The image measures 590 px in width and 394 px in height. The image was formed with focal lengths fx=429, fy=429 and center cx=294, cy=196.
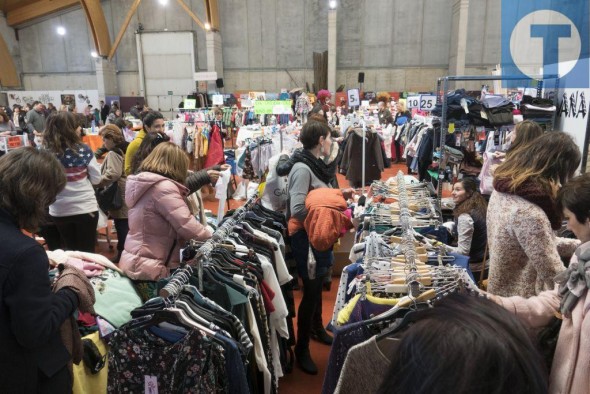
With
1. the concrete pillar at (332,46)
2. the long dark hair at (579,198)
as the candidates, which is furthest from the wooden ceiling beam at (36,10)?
the long dark hair at (579,198)

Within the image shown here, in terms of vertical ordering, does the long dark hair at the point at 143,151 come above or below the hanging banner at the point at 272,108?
below

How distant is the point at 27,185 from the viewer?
1485 millimetres

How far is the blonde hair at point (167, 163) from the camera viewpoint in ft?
7.76


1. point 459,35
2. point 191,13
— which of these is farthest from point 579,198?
point 191,13

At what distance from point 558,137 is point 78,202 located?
3.18 metres

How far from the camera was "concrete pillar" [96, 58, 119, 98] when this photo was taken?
1784 cm

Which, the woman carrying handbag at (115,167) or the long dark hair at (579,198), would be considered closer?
the long dark hair at (579,198)

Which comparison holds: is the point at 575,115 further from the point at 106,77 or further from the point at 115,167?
the point at 106,77

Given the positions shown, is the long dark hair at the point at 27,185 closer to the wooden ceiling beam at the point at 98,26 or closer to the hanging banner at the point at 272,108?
the hanging banner at the point at 272,108

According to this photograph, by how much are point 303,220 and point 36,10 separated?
2017 centimetres

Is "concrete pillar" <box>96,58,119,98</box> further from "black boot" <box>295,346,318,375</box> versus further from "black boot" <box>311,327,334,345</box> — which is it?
"black boot" <box>295,346,318,375</box>

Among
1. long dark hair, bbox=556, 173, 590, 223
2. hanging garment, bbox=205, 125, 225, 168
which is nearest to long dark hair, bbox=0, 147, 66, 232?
long dark hair, bbox=556, 173, 590, 223

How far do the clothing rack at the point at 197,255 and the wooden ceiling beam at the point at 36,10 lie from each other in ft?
63.3

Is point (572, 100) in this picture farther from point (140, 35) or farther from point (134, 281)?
point (140, 35)
